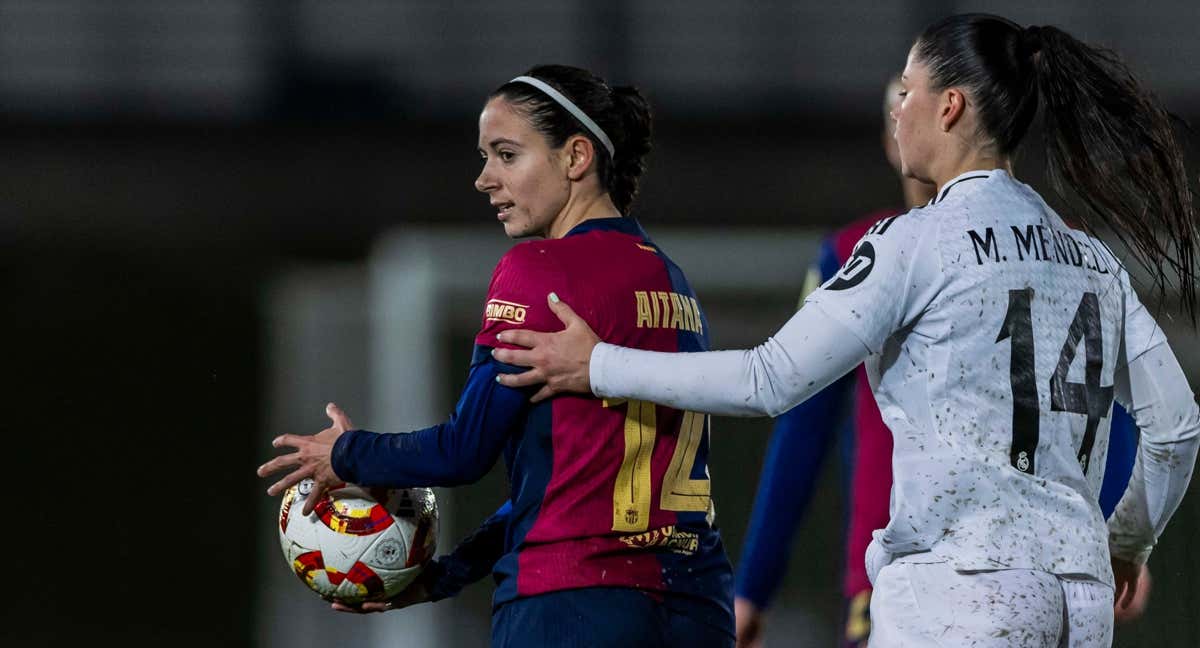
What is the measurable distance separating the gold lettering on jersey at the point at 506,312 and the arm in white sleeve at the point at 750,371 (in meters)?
0.20

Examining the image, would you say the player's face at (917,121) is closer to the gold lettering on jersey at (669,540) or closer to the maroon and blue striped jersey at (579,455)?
the maroon and blue striped jersey at (579,455)

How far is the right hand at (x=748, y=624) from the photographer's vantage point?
3.48 metres

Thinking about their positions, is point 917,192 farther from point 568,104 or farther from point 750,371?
point 750,371

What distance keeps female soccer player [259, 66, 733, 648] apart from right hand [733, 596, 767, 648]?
92 centimetres

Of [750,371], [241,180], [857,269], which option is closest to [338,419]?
[750,371]

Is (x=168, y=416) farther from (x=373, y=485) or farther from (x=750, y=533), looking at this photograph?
(x=373, y=485)

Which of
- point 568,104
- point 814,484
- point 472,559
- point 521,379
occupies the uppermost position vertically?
point 568,104

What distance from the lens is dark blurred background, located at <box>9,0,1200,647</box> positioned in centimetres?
1052

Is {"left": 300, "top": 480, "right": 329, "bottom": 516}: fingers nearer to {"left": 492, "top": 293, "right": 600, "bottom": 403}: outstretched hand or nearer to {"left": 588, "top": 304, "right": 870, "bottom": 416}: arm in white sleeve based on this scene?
{"left": 492, "top": 293, "right": 600, "bottom": 403}: outstretched hand

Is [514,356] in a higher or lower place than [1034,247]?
lower

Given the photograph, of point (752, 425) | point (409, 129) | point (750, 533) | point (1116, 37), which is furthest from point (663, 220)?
point (750, 533)

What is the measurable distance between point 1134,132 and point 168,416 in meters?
9.50

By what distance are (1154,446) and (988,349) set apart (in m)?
0.51

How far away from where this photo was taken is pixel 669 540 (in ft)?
8.09
